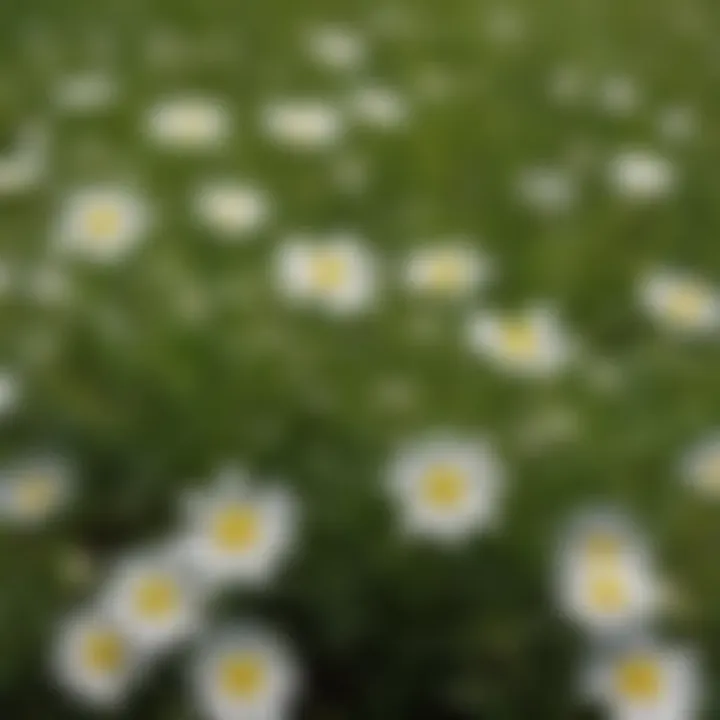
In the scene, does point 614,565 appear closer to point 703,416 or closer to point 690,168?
point 703,416

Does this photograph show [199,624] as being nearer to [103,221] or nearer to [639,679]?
[639,679]

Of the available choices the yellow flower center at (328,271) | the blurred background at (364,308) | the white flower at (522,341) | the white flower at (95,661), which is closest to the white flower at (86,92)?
the blurred background at (364,308)

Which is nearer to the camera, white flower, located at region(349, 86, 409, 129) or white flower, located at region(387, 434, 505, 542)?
white flower, located at region(387, 434, 505, 542)

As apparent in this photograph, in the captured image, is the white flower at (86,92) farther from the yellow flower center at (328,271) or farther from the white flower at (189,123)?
the yellow flower center at (328,271)

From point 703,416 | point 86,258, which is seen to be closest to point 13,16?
point 86,258

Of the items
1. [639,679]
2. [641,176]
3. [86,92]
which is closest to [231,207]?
[86,92]

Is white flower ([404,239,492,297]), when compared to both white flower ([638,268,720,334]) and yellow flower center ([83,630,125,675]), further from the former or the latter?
yellow flower center ([83,630,125,675])

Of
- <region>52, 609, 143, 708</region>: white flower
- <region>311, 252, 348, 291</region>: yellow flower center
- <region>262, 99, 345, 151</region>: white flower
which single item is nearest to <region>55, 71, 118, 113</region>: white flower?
<region>262, 99, 345, 151</region>: white flower

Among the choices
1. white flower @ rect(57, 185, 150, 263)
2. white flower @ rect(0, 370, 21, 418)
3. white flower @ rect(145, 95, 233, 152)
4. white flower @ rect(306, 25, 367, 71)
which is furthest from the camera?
white flower @ rect(306, 25, 367, 71)
